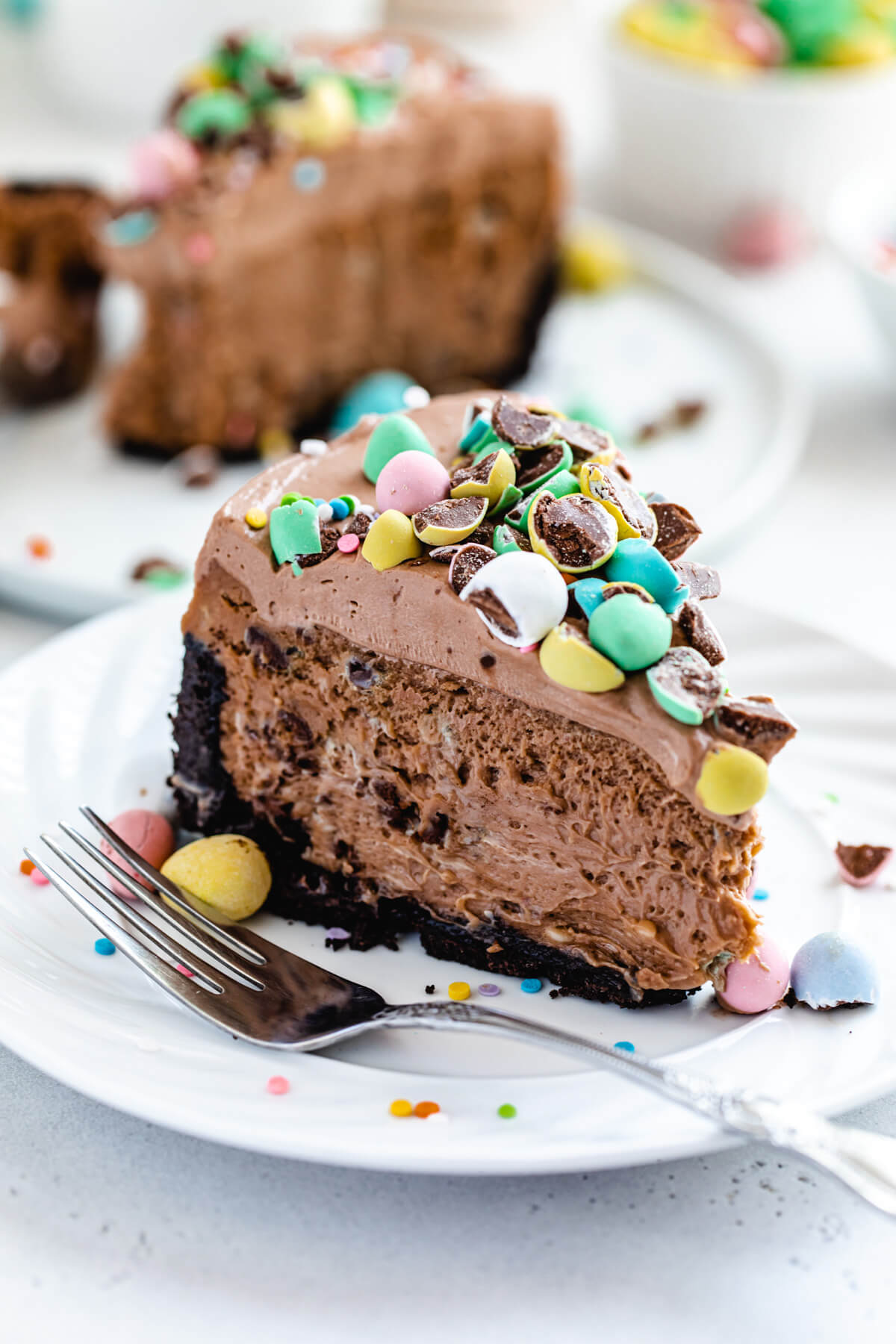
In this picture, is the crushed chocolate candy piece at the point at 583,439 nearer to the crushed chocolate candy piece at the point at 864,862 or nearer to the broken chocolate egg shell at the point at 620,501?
the broken chocolate egg shell at the point at 620,501

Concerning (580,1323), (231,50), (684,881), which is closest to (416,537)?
(684,881)

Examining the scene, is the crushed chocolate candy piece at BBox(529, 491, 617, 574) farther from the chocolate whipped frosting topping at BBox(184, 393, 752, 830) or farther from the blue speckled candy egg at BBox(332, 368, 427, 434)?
the blue speckled candy egg at BBox(332, 368, 427, 434)

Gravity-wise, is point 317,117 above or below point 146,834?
above

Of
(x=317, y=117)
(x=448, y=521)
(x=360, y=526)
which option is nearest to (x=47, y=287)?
(x=317, y=117)

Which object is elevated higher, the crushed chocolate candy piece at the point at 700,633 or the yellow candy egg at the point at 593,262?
the crushed chocolate candy piece at the point at 700,633

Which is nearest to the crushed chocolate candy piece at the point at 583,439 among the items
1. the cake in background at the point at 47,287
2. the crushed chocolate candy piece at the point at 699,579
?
the crushed chocolate candy piece at the point at 699,579

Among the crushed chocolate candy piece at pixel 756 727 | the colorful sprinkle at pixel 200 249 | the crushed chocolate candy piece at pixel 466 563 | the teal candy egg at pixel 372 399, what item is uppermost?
the crushed chocolate candy piece at pixel 466 563

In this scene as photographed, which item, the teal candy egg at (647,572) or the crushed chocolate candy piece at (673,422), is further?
the crushed chocolate candy piece at (673,422)

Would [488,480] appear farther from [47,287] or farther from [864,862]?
[47,287]
